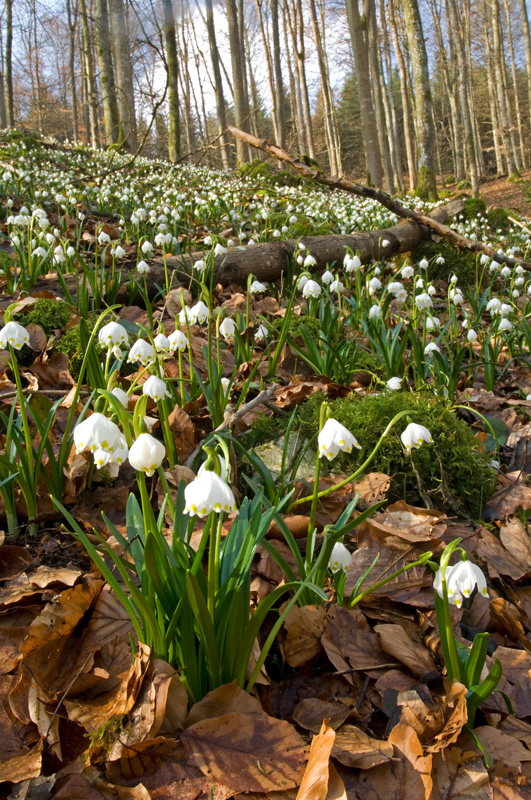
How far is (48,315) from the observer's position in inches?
127

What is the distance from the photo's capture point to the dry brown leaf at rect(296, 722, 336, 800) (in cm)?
108

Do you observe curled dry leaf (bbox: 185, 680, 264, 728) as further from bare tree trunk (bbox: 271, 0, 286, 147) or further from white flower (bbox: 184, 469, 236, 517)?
bare tree trunk (bbox: 271, 0, 286, 147)

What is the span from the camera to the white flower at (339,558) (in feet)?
4.91

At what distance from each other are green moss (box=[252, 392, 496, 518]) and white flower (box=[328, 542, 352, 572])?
74 centimetres

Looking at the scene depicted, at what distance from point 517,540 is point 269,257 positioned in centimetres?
354

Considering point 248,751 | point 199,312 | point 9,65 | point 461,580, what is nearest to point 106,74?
point 9,65

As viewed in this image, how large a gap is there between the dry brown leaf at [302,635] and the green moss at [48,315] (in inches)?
93.4

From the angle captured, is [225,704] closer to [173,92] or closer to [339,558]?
[339,558]

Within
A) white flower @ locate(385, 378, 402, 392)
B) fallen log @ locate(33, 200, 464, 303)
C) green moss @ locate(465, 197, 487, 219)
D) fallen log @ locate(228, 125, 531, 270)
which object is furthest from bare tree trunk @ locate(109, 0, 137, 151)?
white flower @ locate(385, 378, 402, 392)

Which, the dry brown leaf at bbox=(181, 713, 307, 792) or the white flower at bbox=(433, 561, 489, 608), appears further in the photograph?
the white flower at bbox=(433, 561, 489, 608)

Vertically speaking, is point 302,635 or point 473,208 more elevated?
point 473,208

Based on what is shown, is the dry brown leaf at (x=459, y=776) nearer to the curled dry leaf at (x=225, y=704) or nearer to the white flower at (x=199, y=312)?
the curled dry leaf at (x=225, y=704)

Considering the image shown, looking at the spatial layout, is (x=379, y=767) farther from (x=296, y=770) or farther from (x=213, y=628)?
(x=213, y=628)

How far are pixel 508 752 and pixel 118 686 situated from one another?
880 millimetres
